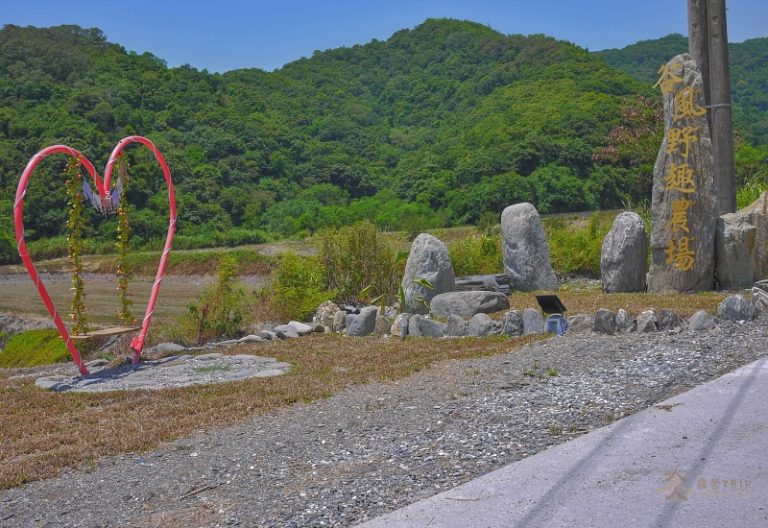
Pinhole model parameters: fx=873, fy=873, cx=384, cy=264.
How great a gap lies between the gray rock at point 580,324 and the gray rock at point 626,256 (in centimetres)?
395

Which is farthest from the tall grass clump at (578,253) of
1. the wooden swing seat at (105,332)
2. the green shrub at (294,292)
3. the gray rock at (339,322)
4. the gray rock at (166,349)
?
the wooden swing seat at (105,332)

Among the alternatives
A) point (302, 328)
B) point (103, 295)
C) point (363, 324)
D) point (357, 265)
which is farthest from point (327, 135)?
point (363, 324)

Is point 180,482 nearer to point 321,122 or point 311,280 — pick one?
point 311,280

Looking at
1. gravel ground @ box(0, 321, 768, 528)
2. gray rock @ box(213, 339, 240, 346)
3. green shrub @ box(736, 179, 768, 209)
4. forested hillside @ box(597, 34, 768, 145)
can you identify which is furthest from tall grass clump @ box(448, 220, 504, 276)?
forested hillside @ box(597, 34, 768, 145)

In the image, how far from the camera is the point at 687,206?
1277cm

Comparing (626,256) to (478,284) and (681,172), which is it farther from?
(478,284)

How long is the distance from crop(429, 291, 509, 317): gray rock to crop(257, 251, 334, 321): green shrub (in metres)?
2.14

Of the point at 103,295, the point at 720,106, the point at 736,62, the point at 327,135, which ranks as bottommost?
the point at 103,295

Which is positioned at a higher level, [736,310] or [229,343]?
[736,310]

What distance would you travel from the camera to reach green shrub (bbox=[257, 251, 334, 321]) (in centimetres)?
1340

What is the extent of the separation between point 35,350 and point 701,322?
30.7ft

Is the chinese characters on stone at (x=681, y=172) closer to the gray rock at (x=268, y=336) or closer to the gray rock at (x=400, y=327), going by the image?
the gray rock at (x=400, y=327)

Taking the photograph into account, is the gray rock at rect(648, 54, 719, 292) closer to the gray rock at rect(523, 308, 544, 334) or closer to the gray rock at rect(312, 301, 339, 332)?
the gray rock at rect(523, 308, 544, 334)

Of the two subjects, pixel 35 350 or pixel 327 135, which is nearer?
pixel 35 350
